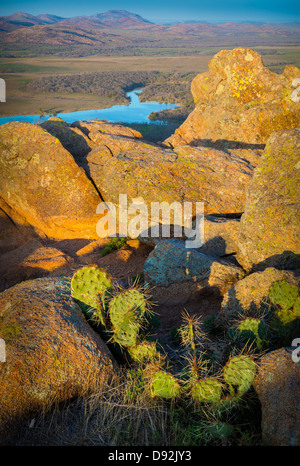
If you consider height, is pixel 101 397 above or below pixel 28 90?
below

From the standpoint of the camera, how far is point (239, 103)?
14047 millimetres

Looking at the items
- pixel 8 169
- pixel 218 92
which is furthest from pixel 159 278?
pixel 218 92

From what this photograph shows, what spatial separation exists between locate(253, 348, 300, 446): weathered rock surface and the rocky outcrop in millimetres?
10492

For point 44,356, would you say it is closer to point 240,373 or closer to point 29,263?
point 240,373

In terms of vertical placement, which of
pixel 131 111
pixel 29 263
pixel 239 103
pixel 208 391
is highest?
pixel 239 103

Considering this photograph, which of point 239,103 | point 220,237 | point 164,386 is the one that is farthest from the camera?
point 239,103

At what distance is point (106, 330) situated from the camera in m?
4.73

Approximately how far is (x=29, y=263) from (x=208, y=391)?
7.21 metres

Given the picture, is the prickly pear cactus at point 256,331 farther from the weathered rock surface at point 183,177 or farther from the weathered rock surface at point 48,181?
the weathered rock surface at point 48,181

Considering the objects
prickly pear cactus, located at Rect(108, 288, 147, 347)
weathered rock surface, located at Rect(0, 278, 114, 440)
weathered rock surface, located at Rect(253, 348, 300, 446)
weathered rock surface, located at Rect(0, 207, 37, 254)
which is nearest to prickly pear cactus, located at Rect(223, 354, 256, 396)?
weathered rock surface, located at Rect(253, 348, 300, 446)

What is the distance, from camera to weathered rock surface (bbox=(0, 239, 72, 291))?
9062mm

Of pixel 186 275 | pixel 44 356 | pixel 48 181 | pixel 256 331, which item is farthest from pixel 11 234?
pixel 256 331
